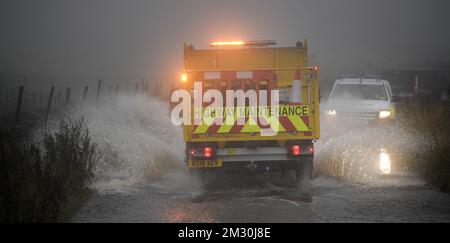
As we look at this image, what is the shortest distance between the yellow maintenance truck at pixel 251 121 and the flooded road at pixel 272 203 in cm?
54

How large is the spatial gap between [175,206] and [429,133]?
790 centimetres

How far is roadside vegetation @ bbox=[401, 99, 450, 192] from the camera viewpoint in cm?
1339

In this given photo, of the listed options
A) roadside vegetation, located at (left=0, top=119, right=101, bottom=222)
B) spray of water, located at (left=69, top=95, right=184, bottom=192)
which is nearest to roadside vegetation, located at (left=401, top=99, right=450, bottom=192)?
spray of water, located at (left=69, top=95, right=184, bottom=192)

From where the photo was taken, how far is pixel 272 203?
1155 cm

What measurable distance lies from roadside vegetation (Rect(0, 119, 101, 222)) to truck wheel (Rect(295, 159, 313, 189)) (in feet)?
13.0

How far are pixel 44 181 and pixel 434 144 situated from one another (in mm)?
8829

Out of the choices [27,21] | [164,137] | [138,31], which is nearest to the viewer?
[164,137]

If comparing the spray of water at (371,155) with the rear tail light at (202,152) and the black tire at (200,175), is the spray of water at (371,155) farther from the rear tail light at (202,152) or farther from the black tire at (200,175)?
the rear tail light at (202,152)

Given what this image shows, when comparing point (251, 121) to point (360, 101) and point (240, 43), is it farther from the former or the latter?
point (360, 101)

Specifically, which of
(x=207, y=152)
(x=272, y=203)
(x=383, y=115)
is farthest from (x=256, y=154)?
(x=383, y=115)

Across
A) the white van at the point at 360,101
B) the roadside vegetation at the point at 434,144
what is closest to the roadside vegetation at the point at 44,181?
the roadside vegetation at the point at 434,144
